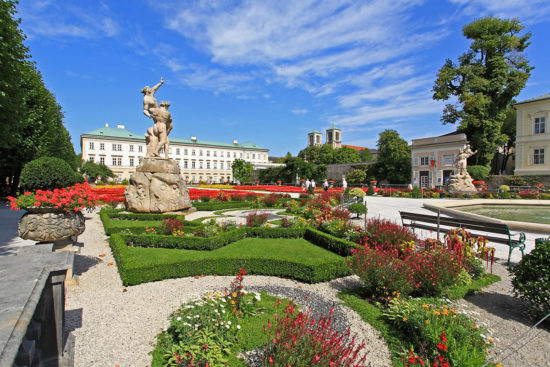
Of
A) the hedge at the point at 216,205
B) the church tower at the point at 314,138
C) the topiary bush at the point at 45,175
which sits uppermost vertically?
the church tower at the point at 314,138

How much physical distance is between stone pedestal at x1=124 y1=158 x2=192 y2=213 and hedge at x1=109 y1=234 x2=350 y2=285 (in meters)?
6.41

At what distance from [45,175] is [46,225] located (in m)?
1.09

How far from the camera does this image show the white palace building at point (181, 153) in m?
64.4

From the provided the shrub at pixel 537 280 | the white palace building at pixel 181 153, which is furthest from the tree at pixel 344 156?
the shrub at pixel 537 280

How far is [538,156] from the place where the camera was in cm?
3033

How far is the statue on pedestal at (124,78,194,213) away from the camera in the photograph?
12508 mm

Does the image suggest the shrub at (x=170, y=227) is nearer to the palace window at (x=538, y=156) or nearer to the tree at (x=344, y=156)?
the palace window at (x=538, y=156)

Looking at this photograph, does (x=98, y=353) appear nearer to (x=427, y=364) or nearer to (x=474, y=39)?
(x=427, y=364)

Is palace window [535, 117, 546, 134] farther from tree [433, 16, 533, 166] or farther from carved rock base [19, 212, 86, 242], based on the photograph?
carved rock base [19, 212, 86, 242]

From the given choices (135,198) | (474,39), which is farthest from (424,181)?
(135,198)

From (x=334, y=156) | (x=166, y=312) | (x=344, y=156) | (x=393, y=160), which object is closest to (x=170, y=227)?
(x=166, y=312)

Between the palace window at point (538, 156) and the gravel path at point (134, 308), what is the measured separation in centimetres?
3619

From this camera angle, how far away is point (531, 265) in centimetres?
386

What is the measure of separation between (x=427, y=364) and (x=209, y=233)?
6391 millimetres
